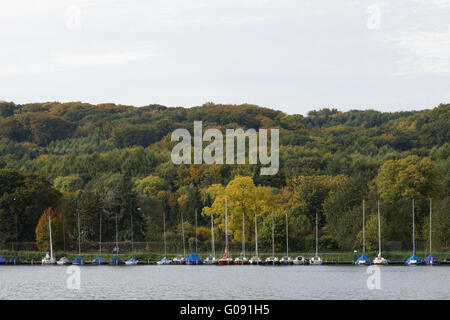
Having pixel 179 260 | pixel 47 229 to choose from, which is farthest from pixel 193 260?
pixel 47 229

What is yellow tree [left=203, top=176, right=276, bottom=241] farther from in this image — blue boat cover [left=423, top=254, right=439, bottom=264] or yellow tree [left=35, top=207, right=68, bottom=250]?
blue boat cover [left=423, top=254, right=439, bottom=264]

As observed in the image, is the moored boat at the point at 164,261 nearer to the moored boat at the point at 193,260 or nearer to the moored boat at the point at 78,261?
the moored boat at the point at 193,260

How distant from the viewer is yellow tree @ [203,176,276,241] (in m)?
130

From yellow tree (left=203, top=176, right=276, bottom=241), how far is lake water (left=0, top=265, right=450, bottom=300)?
16.6 meters

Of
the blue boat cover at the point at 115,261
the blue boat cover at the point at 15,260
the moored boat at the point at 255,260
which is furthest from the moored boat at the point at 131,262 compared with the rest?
the moored boat at the point at 255,260

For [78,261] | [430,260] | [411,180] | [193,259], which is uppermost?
[411,180]

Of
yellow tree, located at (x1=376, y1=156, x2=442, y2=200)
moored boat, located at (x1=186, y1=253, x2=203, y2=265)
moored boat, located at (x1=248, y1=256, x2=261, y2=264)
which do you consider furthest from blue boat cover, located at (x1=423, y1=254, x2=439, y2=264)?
moored boat, located at (x1=186, y1=253, x2=203, y2=265)

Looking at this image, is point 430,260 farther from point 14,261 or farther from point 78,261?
point 14,261

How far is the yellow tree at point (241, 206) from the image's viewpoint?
129750 mm

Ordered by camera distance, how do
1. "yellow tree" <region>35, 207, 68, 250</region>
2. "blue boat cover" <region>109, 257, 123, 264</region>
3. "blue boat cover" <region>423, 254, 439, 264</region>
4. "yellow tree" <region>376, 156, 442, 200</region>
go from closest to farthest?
1. "blue boat cover" <region>423, 254, 439, 264</region>
2. "blue boat cover" <region>109, 257, 123, 264</region>
3. "yellow tree" <region>35, 207, 68, 250</region>
4. "yellow tree" <region>376, 156, 442, 200</region>

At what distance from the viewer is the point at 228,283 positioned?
277 feet

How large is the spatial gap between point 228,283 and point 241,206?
A: 47.7 m
